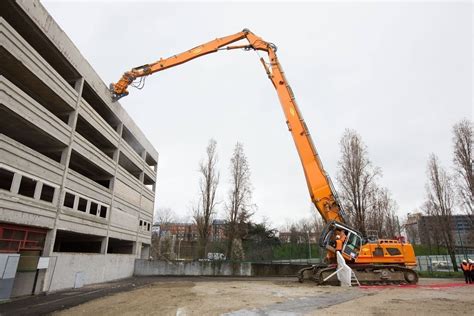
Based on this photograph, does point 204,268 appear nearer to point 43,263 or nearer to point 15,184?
point 43,263

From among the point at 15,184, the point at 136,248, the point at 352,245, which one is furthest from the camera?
the point at 136,248

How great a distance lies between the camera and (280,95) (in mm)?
18406

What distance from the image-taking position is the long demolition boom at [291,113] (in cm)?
1661

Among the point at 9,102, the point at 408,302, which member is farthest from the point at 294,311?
the point at 9,102

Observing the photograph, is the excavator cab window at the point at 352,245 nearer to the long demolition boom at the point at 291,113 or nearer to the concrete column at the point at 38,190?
the long demolition boom at the point at 291,113

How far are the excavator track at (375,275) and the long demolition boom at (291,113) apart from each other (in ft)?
9.26

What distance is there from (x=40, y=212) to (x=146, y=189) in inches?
671

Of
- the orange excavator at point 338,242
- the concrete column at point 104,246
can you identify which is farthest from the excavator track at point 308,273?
the concrete column at point 104,246

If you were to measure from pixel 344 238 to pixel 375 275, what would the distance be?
282 centimetres

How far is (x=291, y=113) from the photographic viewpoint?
17.9 meters

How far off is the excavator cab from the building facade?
1525 centimetres

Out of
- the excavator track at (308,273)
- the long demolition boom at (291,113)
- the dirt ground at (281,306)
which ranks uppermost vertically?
the long demolition boom at (291,113)

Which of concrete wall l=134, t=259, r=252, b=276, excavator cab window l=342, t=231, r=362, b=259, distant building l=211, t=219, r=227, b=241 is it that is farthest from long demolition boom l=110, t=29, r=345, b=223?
distant building l=211, t=219, r=227, b=241

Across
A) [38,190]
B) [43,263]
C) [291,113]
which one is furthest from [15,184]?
[291,113]
